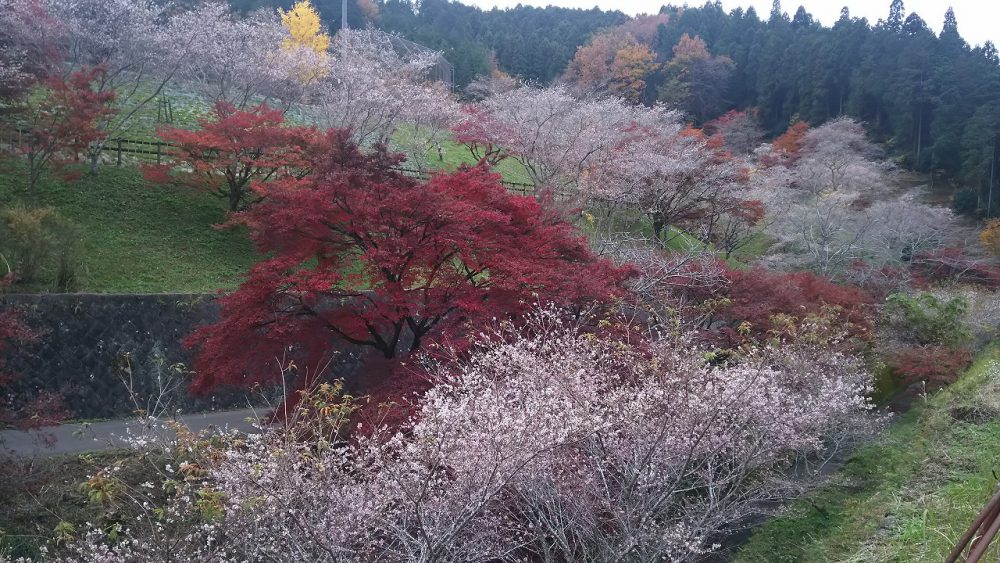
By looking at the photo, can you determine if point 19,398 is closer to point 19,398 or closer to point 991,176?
point 19,398

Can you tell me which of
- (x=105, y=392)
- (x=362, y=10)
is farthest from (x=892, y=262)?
(x=362, y=10)

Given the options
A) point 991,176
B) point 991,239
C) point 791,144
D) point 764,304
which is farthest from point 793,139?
point 764,304

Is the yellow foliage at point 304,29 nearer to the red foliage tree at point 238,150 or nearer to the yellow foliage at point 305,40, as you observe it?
the yellow foliage at point 305,40

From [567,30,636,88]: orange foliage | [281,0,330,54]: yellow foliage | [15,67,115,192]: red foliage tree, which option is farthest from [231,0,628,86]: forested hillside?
[15,67,115,192]: red foliage tree

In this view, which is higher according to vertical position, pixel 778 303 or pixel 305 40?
pixel 305 40

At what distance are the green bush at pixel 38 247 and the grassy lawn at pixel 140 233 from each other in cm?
49

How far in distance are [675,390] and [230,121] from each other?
12.6 metres

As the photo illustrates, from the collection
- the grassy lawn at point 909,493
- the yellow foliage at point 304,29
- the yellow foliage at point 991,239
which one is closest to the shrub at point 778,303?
the grassy lawn at point 909,493

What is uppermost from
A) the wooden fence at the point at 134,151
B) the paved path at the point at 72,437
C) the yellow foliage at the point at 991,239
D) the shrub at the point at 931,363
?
the wooden fence at the point at 134,151

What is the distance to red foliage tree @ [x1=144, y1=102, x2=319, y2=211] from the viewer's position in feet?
49.7

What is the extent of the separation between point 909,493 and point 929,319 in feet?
27.9

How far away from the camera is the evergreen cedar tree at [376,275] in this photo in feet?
28.6

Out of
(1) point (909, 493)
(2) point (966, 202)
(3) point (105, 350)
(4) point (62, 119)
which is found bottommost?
(3) point (105, 350)

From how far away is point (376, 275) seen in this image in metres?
9.33
